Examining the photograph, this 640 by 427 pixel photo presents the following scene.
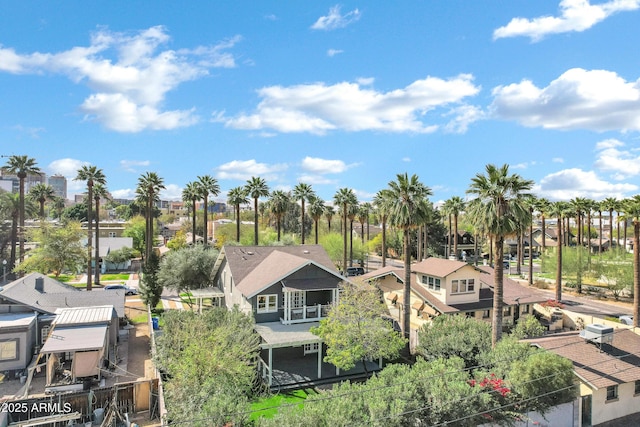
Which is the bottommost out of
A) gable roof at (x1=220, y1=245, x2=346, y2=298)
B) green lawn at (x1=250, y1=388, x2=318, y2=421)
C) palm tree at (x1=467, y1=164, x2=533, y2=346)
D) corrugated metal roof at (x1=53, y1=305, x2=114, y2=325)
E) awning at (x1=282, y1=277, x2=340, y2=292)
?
green lawn at (x1=250, y1=388, x2=318, y2=421)

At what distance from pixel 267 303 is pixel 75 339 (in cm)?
1226

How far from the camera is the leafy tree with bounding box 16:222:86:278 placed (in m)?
46.6

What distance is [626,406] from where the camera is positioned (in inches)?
902

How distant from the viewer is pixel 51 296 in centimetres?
3262

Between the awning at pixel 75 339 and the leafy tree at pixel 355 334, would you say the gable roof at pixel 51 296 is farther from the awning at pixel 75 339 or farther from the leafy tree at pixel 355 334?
the leafy tree at pixel 355 334

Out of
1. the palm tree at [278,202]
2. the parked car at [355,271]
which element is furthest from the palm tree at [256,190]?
the parked car at [355,271]

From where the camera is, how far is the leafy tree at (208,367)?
15.5 metres

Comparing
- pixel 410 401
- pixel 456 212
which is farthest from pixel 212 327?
pixel 456 212

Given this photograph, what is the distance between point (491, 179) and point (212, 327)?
20457mm

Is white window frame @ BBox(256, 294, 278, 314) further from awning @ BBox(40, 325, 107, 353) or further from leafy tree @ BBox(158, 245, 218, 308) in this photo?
leafy tree @ BBox(158, 245, 218, 308)

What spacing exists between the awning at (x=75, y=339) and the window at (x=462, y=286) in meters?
28.1

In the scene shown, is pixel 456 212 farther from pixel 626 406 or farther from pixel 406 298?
pixel 626 406

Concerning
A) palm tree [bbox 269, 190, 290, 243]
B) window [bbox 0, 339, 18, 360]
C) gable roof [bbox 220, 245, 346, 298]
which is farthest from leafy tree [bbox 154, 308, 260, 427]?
palm tree [bbox 269, 190, 290, 243]

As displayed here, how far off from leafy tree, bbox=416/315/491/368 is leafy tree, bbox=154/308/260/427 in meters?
11.0
